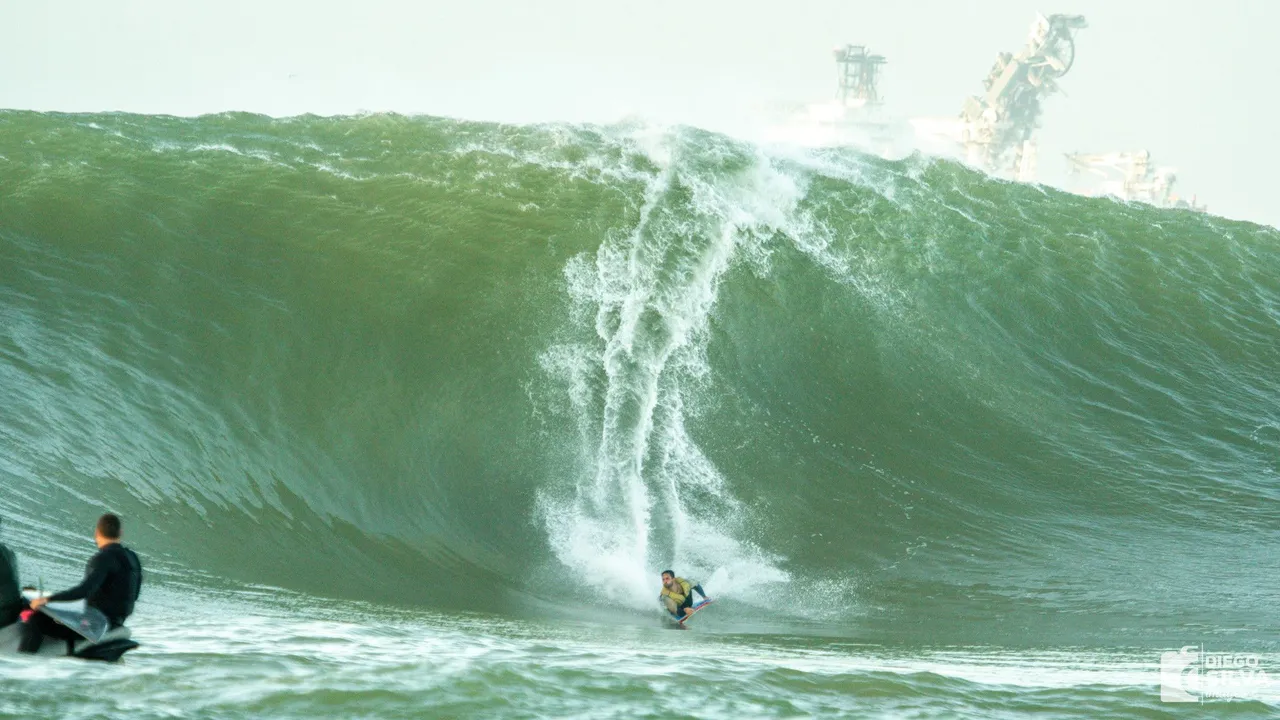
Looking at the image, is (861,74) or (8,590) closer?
(8,590)

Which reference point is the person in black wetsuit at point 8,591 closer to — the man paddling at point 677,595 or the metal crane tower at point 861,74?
the man paddling at point 677,595

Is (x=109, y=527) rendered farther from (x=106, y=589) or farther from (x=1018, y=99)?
(x=1018, y=99)

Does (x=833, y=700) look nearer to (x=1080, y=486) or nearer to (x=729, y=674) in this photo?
(x=729, y=674)

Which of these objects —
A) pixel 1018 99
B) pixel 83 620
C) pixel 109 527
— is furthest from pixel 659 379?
pixel 1018 99

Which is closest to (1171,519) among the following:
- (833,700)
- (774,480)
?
(774,480)

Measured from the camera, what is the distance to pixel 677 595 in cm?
989

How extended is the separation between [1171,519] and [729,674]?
7793 mm

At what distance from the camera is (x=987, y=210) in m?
19.1

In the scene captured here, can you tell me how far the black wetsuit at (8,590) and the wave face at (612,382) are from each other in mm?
2994

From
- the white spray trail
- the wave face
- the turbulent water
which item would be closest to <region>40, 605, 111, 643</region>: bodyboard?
the turbulent water

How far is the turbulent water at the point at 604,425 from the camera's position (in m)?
7.03

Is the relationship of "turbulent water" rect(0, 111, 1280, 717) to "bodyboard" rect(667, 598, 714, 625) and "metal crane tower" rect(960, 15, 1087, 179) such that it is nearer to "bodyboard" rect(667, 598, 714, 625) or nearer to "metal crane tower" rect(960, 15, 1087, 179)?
"bodyboard" rect(667, 598, 714, 625)

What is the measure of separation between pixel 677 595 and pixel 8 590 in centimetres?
538

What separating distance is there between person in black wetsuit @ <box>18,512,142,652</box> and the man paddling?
4886mm
